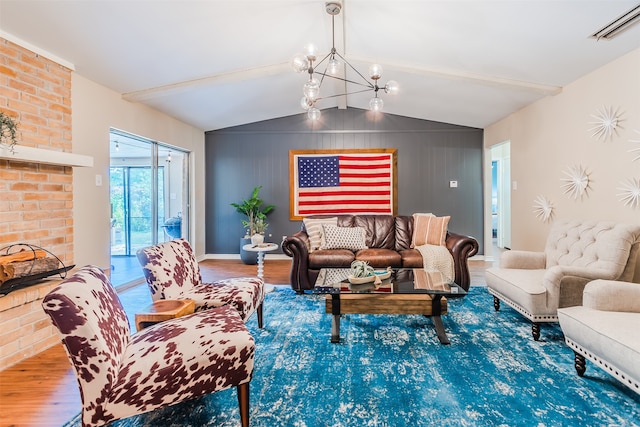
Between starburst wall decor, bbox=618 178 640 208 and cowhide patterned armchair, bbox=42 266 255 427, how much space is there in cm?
338

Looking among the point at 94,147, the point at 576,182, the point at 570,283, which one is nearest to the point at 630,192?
the point at 576,182

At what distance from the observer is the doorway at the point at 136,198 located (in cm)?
435

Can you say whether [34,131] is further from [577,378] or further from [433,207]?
[433,207]

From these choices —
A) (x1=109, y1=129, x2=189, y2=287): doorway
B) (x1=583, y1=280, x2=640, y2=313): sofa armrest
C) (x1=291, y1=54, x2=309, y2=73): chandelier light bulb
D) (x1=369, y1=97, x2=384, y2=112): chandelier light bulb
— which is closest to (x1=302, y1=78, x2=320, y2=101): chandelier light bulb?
(x1=291, y1=54, x2=309, y2=73): chandelier light bulb

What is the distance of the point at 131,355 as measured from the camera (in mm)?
1580

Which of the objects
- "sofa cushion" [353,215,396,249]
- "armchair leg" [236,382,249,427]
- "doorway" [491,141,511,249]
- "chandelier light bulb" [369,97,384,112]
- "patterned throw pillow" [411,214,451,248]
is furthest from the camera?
"doorway" [491,141,511,249]

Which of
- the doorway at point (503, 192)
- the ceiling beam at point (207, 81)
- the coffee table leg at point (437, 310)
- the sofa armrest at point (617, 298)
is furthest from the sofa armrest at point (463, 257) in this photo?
the doorway at point (503, 192)

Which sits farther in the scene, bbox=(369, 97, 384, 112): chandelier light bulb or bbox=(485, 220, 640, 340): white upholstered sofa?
bbox=(369, 97, 384, 112): chandelier light bulb

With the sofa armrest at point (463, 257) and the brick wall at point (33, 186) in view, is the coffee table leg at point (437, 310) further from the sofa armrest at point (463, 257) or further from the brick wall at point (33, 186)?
the brick wall at point (33, 186)

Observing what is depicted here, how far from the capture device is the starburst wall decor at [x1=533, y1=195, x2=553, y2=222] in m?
4.14

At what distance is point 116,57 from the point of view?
3.22 m

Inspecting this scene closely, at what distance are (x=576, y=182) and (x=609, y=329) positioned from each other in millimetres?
2318

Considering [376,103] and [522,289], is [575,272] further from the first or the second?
[376,103]

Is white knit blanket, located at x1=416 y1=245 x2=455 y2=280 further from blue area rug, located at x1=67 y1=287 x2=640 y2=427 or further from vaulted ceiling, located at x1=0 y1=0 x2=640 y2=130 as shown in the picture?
vaulted ceiling, located at x1=0 y1=0 x2=640 y2=130
